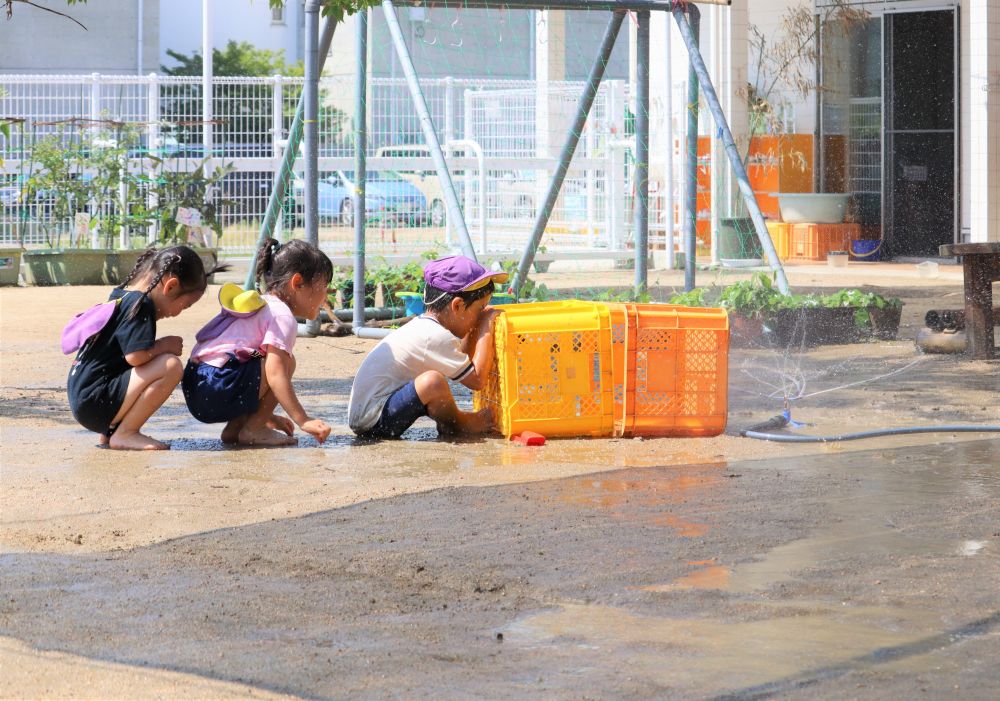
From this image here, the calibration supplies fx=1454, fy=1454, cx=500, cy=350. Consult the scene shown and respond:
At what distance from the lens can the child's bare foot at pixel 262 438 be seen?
23.6 ft

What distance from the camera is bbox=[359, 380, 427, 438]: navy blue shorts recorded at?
279 inches

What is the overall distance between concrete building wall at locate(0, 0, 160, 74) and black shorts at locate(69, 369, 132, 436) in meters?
38.5

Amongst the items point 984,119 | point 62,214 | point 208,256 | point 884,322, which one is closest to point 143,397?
point 884,322

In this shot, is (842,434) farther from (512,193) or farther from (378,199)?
(512,193)

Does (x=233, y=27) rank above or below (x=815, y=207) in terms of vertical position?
above

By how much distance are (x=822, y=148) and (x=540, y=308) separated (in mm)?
14328

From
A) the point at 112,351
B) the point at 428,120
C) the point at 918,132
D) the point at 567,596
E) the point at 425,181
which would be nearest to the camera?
the point at 567,596

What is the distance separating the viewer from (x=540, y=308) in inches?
286

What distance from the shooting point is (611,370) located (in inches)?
286

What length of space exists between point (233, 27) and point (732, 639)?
49.6 m

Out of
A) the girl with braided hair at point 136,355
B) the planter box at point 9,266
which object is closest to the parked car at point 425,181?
the planter box at point 9,266

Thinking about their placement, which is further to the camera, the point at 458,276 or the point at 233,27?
the point at 233,27

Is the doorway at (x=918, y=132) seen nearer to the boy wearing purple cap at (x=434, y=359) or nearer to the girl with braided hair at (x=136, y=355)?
the boy wearing purple cap at (x=434, y=359)

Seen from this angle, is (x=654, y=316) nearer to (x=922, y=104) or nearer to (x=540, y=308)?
(x=540, y=308)
